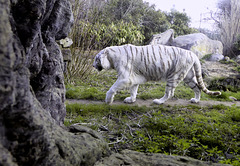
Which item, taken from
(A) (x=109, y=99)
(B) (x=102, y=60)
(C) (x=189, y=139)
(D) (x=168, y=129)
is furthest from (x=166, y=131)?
(B) (x=102, y=60)

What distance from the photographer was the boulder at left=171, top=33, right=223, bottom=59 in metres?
11.3

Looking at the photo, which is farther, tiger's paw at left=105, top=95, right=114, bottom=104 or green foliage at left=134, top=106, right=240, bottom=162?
tiger's paw at left=105, top=95, right=114, bottom=104

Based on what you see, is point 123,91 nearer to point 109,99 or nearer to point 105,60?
point 109,99

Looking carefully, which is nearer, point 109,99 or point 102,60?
point 102,60

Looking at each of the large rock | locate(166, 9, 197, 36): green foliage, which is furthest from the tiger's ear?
locate(166, 9, 197, 36): green foliage

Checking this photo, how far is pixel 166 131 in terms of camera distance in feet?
8.55

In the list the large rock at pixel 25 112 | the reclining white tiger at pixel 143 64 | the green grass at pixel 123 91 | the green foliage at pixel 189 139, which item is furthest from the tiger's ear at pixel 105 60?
the large rock at pixel 25 112

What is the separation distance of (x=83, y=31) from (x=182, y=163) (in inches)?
222

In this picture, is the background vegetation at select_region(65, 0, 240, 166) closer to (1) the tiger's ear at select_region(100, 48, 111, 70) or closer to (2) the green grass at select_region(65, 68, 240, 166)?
(2) the green grass at select_region(65, 68, 240, 166)

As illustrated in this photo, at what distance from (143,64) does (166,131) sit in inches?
70.2

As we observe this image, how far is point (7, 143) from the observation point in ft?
2.78

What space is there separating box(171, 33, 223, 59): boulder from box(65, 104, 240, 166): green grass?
8067 millimetres

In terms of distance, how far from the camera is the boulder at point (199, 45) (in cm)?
1130

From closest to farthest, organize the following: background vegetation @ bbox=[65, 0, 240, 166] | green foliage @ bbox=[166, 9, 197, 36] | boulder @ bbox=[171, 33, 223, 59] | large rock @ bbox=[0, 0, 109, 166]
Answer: large rock @ bbox=[0, 0, 109, 166]
background vegetation @ bbox=[65, 0, 240, 166]
boulder @ bbox=[171, 33, 223, 59]
green foliage @ bbox=[166, 9, 197, 36]
